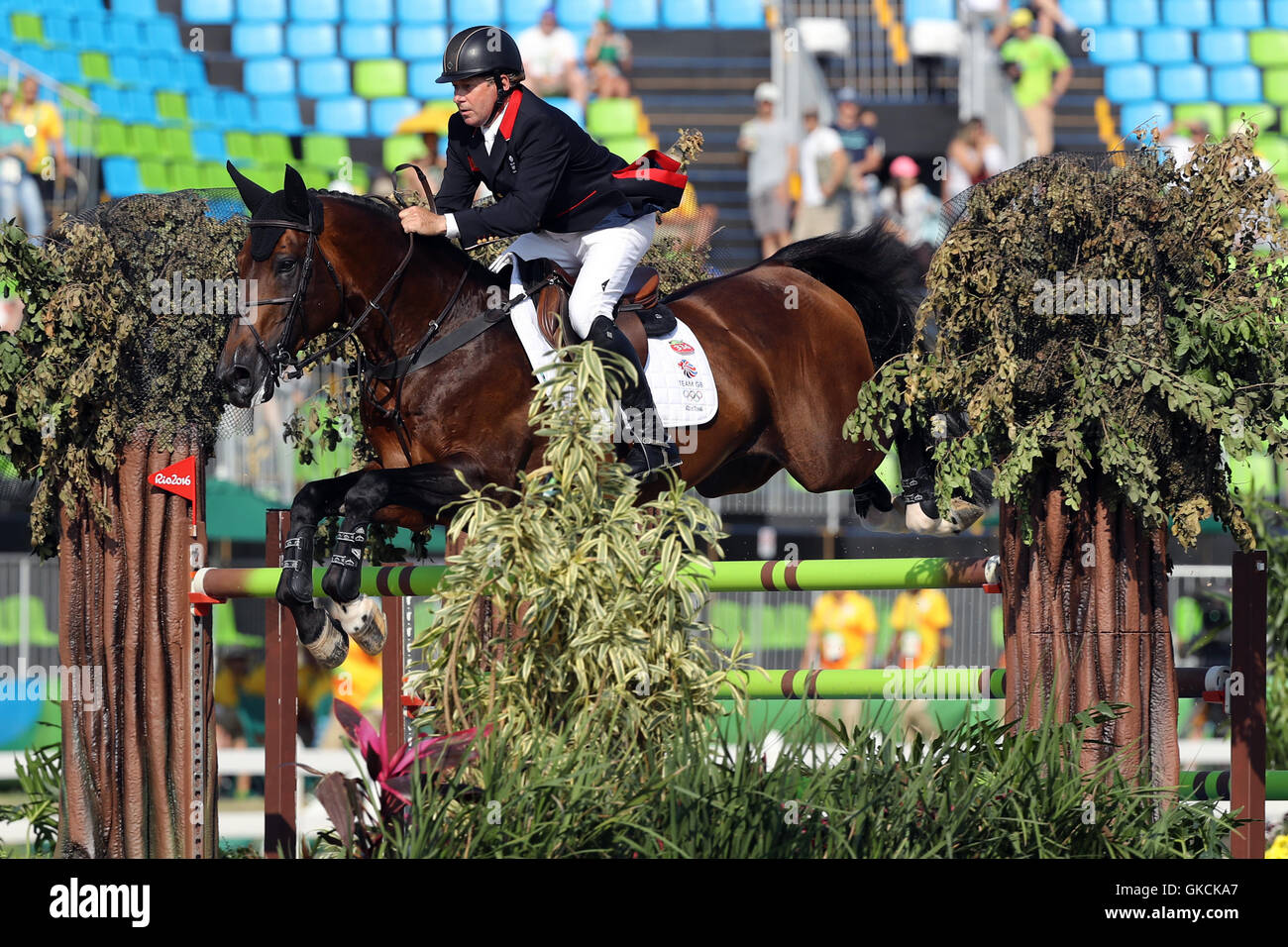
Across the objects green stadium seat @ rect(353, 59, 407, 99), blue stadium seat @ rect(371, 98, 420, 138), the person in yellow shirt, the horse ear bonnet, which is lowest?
the person in yellow shirt

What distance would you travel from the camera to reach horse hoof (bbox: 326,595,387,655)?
4.50 m

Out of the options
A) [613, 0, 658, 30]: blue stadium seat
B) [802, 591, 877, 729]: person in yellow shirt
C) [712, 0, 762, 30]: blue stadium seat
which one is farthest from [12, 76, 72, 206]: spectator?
[802, 591, 877, 729]: person in yellow shirt

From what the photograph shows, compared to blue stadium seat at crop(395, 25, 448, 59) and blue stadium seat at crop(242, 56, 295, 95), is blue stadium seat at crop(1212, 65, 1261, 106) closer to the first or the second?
blue stadium seat at crop(395, 25, 448, 59)

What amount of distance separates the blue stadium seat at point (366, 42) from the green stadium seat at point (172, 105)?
164cm

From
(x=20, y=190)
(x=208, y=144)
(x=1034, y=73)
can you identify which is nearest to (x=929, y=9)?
(x=1034, y=73)

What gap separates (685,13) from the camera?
1509cm

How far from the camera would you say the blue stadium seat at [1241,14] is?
1526 cm

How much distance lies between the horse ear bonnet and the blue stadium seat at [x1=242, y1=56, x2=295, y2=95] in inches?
444

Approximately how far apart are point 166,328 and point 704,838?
2409mm

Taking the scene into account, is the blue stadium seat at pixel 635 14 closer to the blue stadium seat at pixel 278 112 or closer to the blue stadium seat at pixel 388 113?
the blue stadium seat at pixel 388 113

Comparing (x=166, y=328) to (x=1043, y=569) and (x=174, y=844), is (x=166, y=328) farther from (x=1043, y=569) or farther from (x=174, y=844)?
(x=1043, y=569)

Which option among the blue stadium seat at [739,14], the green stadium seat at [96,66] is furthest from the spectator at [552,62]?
the green stadium seat at [96,66]

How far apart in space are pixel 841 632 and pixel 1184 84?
884 centimetres

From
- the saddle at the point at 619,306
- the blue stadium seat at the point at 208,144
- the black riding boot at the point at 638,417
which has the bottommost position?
the black riding boot at the point at 638,417
